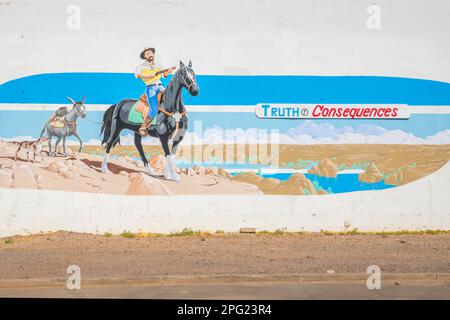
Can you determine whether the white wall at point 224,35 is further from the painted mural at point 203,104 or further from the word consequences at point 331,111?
the word consequences at point 331,111

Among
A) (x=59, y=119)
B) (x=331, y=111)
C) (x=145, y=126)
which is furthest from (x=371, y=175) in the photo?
(x=59, y=119)

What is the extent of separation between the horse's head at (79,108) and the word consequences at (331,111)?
3.88 m

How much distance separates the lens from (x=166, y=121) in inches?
629

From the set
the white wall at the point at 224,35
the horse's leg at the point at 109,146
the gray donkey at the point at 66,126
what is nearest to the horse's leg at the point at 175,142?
the horse's leg at the point at 109,146

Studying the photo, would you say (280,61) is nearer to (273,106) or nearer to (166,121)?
(273,106)

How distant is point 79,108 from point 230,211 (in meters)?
4.09

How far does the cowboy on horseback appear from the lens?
51.9ft

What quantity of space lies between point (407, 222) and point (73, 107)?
796 centimetres

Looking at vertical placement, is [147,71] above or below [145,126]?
above

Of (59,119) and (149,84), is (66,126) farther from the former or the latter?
(149,84)

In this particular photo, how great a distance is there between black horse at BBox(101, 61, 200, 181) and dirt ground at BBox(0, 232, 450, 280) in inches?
74.1

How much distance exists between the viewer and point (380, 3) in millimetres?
15797

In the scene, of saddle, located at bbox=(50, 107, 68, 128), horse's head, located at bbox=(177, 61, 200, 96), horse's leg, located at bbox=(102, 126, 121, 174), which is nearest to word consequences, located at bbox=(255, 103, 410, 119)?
horse's head, located at bbox=(177, 61, 200, 96)

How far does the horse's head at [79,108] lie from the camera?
1577 centimetres
